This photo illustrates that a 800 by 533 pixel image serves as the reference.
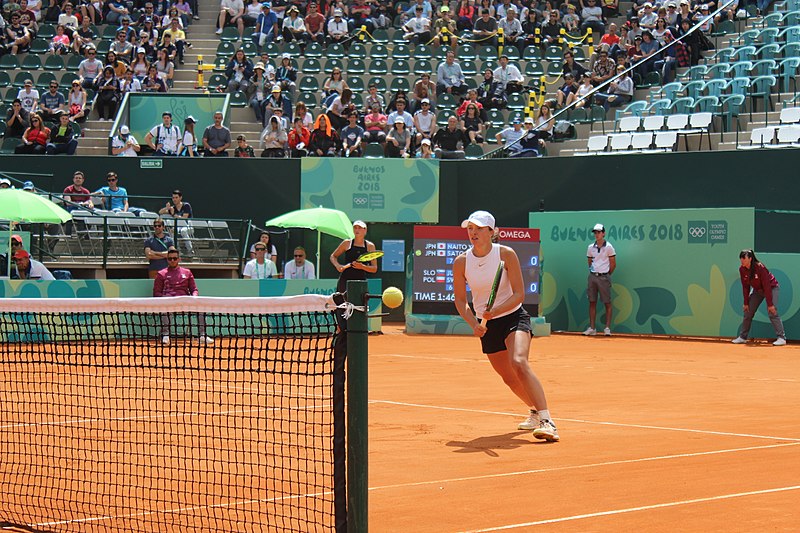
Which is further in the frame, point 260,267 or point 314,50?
point 314,50

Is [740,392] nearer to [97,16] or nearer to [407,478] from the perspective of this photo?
[407,478]

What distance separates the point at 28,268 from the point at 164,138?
6436mm

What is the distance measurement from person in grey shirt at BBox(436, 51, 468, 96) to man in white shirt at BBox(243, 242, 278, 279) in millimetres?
7796

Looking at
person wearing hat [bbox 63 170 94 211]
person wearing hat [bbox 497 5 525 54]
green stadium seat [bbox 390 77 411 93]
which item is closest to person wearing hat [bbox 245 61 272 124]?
green stadium seat [bbox 390 77 411 93]

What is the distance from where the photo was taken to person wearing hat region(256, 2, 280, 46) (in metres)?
29.5

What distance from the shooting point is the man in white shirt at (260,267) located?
21.9 meters

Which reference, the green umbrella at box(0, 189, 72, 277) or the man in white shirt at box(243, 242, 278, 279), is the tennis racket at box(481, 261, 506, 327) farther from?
the man in white shirt at box(243, 242, 278, 279)

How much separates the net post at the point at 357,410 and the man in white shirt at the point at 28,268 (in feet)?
50.5

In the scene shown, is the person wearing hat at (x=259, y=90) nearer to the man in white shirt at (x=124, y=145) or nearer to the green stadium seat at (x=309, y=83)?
the green stadium seat at (x=309, y=83)

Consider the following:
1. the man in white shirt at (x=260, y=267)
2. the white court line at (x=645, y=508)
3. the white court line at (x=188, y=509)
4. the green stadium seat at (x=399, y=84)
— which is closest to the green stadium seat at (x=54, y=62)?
the green stadium seat at (x=399, y=84)

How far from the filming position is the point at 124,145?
25344 mm

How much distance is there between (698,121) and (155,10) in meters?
14.8

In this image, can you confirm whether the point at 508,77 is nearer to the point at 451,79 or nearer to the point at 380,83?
the point at 451,79

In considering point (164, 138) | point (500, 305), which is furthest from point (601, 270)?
point (500, 305)
